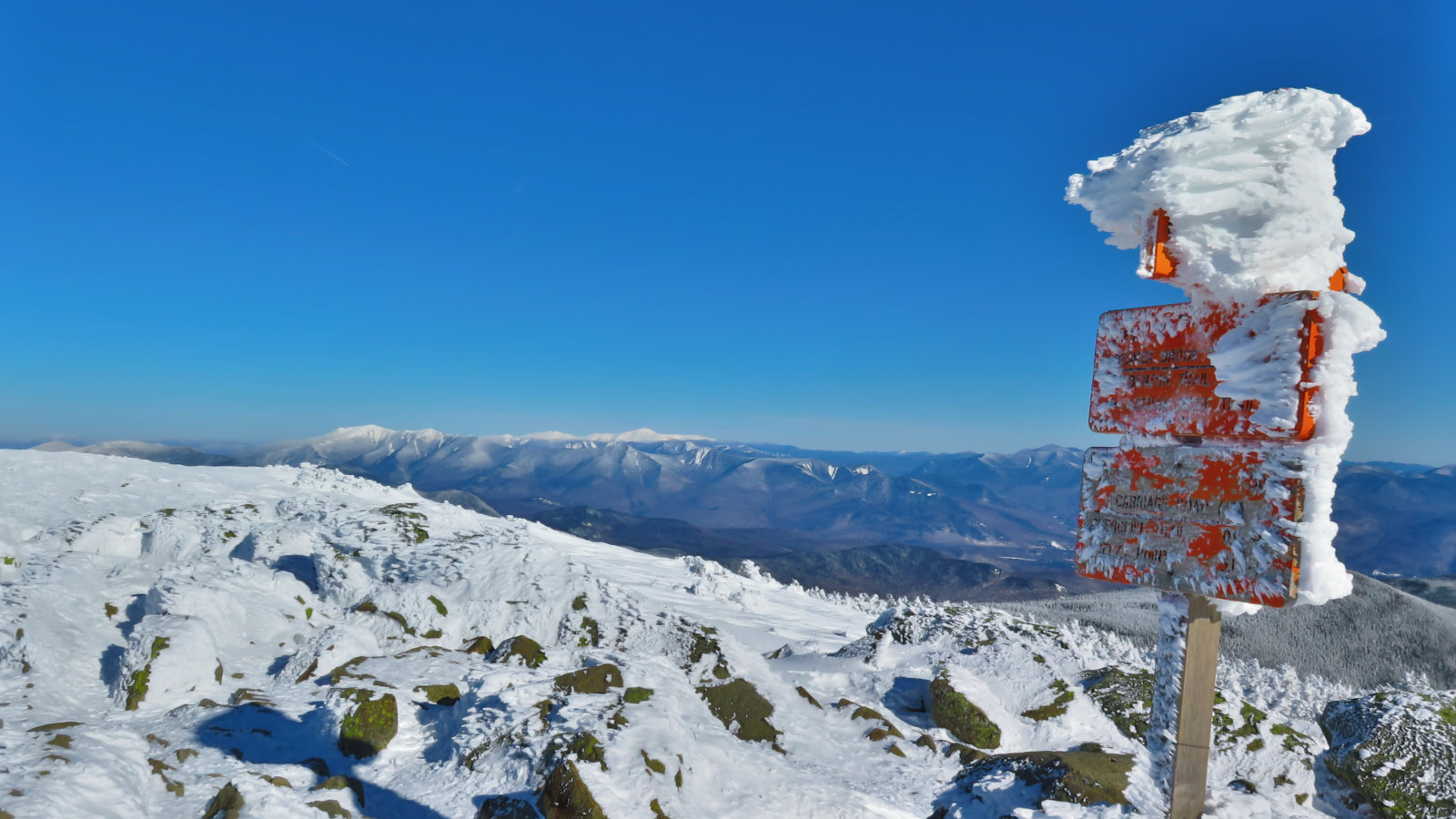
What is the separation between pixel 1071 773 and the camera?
27.5 feet

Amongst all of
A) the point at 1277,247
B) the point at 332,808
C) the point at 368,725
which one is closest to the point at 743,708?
the point at 368,725

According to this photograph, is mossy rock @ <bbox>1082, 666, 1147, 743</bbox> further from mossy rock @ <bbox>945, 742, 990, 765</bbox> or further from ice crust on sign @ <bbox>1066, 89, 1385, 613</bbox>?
ice crust on sign @ <bbox>1066, 89, 1385, 613</bbox>

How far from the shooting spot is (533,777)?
27.7 ft

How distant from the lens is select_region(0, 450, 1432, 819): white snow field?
813 centimetres

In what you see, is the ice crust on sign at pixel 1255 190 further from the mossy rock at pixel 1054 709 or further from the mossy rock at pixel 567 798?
the mossy rock at pixel 1054 709

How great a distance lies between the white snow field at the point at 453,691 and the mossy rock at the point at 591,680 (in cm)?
7

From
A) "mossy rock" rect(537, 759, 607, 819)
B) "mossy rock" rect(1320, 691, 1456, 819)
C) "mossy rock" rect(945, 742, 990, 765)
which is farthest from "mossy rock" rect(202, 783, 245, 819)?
"mossy rock" rect(1320, 691, 1456, 819)

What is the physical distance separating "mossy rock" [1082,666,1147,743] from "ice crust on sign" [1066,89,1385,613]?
32.9 ft

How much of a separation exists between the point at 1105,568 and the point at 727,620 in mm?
17483

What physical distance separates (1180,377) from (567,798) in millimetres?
7624

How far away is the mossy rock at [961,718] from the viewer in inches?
477

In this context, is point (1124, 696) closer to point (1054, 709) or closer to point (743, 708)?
point (1054, 709)

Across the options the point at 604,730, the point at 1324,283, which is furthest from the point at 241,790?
the point at 1324,283

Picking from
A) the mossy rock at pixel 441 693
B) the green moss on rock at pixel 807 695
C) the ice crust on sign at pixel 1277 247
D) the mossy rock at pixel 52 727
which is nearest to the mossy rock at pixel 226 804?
the mossy rock at pixel 52 727
